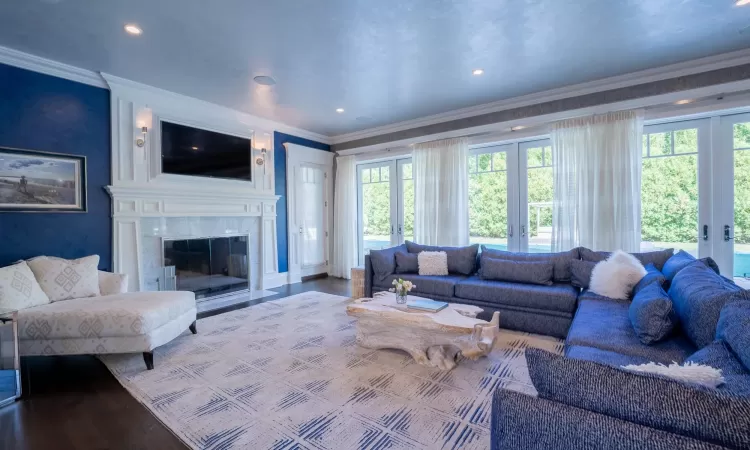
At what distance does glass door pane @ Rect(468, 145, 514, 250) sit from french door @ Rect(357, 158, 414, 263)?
1.09m

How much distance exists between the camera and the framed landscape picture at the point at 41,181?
127 inches

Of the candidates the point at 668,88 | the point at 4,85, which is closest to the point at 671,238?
the point at 668,88

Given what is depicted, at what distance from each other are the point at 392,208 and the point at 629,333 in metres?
4.47

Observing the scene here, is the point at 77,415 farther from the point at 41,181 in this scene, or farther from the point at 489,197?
the point at 489,197

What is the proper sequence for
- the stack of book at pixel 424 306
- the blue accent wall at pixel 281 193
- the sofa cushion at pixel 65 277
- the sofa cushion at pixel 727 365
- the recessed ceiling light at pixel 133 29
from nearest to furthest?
1. the sofa cushion at pixel 727 365
2. the recessed ceiling light at pixel 133 29
3. the stack of book at pixel 424 306
4. the sofa cushion at pixel 65 277
5. the blue accent wall at pixel 281 193

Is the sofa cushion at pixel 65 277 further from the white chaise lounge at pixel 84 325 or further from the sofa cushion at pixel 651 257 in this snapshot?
the sofa cushion at pixel 651 257

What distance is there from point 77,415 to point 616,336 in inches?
133

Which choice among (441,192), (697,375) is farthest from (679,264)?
(441,192)

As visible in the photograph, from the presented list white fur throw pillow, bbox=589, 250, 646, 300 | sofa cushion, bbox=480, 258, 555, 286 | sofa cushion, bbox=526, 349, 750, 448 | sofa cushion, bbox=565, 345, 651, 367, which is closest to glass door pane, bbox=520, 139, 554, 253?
sofa cushion, bbox=480, 258, 555, 286

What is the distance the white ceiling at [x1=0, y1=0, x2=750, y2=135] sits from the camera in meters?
2.57

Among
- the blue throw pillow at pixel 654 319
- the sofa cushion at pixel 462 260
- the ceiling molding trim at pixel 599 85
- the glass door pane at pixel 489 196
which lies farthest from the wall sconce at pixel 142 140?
the blue throw pillow at pixel 654 319

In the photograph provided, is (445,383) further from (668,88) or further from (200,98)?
(200,98)

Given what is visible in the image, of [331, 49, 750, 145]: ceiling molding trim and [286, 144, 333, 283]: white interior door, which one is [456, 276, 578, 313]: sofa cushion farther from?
[286, 144, 333, 283]: white interior door

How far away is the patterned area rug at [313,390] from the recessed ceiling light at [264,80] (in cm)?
280
